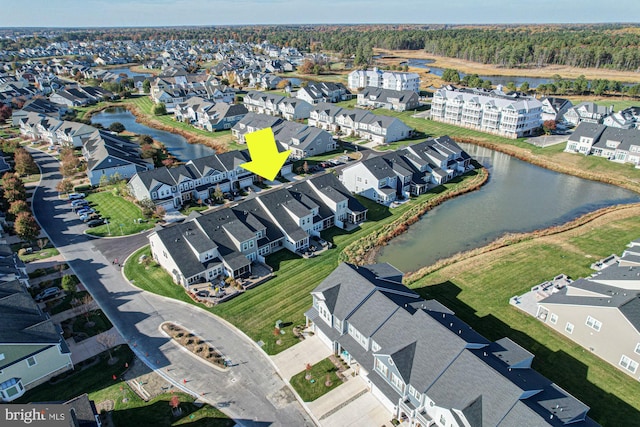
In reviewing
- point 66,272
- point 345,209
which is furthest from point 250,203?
point 66,272

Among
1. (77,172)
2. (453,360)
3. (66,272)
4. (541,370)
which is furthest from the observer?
(77,172)

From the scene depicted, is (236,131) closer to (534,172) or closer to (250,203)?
(250,203)

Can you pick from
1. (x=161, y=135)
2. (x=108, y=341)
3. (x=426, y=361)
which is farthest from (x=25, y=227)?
(x=161, y=135)

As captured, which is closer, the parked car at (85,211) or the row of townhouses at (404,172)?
the parked car at (85,211)

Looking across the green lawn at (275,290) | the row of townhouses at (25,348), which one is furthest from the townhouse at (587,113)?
the row of townhouses at (25,348)

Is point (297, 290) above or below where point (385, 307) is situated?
below

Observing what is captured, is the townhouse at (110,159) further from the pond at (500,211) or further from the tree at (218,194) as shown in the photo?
the pond at (500,211)

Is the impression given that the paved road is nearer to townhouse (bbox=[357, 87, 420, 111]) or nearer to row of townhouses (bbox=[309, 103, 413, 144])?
row of townhouses (bbox=[309, 103, 413, 144])
